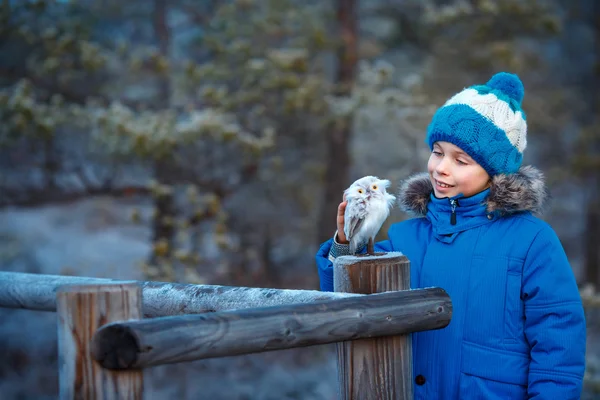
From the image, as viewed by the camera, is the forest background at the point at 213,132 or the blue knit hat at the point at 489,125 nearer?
the blue knit hat at the point at 489,125

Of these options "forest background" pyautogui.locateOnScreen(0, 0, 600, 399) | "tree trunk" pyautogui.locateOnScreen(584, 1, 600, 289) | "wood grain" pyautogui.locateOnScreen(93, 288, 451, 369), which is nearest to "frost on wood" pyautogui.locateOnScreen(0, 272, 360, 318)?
"wood grain" pyautogui.locateOnScreen(93, 288, 451, 369)

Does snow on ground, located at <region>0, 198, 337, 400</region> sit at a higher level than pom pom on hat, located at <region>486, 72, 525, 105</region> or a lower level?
lower

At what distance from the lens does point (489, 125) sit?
272 centimetres

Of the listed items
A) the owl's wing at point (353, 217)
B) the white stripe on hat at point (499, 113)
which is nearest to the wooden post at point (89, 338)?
the owl's wing at point (353, 217)

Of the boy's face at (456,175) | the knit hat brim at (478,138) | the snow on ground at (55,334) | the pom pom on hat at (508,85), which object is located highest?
the pom pom on hat at (508,85)

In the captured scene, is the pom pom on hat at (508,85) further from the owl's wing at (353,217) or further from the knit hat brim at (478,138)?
the owl's wing at (353,217)

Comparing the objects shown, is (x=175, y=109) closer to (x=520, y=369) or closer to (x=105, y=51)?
(x=105, y=51)

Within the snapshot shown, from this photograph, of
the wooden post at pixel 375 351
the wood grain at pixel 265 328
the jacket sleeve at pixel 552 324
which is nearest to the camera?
the wood grain at pixel 265 328

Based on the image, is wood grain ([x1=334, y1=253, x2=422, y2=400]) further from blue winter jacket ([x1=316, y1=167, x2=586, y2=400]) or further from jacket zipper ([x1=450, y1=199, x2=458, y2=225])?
→ jacket zipper ([x1=450, y1=199, x2=458, y2=225])

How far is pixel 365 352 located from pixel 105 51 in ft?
21.8

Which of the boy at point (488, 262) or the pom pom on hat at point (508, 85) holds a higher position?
the pom pom on hat at point (508, 85)

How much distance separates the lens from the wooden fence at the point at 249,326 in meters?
1.75

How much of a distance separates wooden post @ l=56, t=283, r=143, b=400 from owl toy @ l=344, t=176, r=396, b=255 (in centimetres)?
90

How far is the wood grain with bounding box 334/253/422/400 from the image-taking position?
2.17 m
